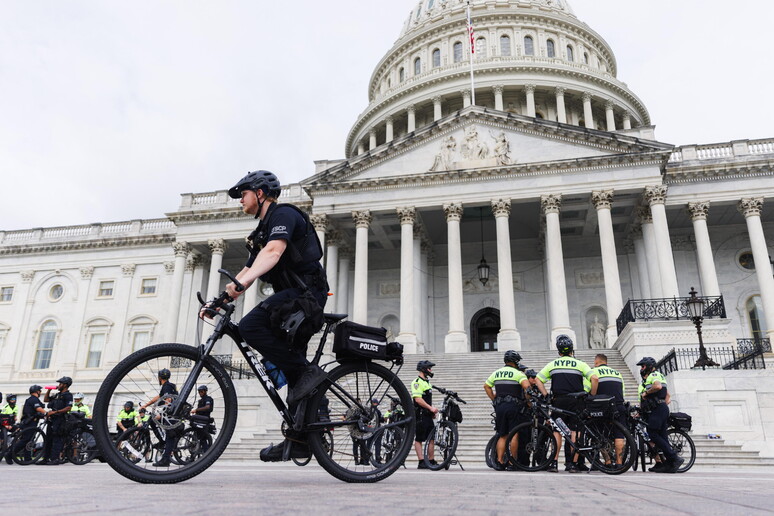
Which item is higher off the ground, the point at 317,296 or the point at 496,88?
the point at 496,88

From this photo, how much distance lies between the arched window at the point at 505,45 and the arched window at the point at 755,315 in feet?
97.5

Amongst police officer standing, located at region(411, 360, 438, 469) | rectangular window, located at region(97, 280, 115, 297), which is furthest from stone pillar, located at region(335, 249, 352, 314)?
police officer standing, located at region(411, 360, 438, 469)

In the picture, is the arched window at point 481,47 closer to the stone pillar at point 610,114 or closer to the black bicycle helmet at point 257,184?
the stone pillar at point 610,114

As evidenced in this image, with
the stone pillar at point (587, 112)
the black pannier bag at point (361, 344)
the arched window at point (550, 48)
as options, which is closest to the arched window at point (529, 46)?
the arched window at point (550, 48)

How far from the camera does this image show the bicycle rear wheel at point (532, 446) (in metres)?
8.64

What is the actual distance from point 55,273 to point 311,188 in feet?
71.6

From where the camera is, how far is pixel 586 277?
3572 cm

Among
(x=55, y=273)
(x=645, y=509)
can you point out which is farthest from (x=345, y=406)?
(x=55, y=273)

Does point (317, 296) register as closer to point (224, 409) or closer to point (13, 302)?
point (224, 409)

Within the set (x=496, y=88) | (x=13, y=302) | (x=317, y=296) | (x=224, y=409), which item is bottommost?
(x=224, y=409)

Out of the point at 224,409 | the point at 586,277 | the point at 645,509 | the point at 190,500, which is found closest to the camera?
the point at 645,509

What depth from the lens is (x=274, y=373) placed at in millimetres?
4562

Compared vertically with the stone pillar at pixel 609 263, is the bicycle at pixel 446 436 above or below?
below

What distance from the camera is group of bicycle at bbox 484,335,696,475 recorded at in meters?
8.42
